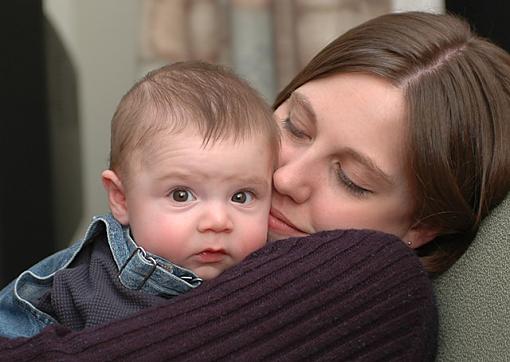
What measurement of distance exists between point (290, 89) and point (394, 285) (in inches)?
21.2

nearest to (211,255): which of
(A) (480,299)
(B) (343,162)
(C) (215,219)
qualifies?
(C) (215,219)

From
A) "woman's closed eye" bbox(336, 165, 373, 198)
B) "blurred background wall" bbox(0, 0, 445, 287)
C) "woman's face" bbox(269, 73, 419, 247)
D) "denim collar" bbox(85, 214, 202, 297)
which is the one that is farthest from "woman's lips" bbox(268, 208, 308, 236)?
"blurred background wall" bbox(0, 0, 445, 287)

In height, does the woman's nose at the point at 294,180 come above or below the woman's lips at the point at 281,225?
above

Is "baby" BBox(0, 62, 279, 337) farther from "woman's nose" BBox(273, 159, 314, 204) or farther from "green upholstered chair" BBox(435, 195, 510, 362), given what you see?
"green upholstered chair" BBox(435, 195, 510, 362)

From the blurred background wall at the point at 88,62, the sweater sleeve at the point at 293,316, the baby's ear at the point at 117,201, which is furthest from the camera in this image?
the blurred background wall at the point at 88,62

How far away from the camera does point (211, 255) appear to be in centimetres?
123

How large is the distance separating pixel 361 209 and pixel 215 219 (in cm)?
31

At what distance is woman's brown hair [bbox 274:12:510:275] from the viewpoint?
4.40ft

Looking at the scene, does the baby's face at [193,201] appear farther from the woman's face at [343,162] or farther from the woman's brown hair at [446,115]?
the woman's brown hair at [446,115]

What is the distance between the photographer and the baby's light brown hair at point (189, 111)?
1.22 metres

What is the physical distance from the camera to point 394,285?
1173mm

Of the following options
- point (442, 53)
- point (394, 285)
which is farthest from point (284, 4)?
point (394, 285)

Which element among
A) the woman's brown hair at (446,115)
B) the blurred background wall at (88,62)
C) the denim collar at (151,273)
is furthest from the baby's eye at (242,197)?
the blurred background wall at (88,62)

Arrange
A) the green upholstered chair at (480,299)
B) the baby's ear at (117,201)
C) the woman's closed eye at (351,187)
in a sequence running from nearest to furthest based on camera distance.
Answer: the green upholstered chair at (480,299), the baby's ear at (117,201), the woman's closed eye at (351,187)
